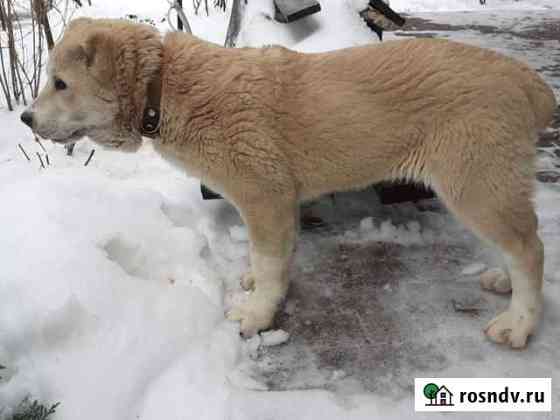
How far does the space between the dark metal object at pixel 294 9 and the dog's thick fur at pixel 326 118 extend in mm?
1715

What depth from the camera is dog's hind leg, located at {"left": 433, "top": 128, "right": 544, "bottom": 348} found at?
2.45m

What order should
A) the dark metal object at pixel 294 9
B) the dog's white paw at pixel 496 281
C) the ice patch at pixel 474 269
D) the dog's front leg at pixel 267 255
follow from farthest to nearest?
the dark metal object at pixel 294 9
the ice patch at pixel 474 269
the dog's white paw at pixel 496 281
the dog's front leg at pixel 267 255

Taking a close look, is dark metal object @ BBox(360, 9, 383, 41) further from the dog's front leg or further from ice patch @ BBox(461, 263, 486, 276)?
the dog's front leg

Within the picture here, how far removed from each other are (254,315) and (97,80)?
1.47 meters

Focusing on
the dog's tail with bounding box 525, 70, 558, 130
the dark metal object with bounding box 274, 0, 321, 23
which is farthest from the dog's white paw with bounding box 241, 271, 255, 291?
the dark metal object with bounding box 274, 0, 321, 23

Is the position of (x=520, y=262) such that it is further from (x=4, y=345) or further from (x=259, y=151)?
(x=4, y=345)

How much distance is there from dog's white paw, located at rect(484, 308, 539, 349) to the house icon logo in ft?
1.58

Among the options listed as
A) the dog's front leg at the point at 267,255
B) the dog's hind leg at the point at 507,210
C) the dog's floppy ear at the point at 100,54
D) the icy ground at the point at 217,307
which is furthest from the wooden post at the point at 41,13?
the dog's hind leg at the point at 507,210

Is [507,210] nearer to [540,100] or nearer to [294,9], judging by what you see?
[540,100]

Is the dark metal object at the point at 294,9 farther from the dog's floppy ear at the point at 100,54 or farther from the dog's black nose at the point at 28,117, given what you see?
the dog's black nose at the point at 28,117

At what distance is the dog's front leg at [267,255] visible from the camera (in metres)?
2.72

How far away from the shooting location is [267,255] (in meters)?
2.82

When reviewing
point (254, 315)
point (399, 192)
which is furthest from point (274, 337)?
point (399, 192)

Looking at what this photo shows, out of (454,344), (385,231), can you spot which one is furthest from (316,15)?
(454,344)
